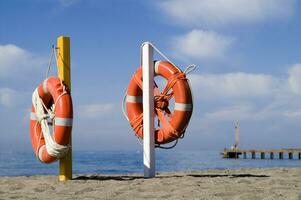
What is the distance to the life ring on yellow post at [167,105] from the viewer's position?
27.0ft

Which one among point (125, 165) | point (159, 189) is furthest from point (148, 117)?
point (125, 165)

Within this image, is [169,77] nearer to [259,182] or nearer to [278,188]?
[259,182]

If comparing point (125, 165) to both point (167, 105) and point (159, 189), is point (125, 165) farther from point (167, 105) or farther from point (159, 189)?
point (159, 189)

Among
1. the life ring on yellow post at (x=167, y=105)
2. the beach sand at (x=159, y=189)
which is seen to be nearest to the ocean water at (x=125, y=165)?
the life ring on yellow post at (x=167, y=105)

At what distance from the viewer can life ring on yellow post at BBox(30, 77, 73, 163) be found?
7.63 metres

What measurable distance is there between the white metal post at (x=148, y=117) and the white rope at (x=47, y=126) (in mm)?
1404

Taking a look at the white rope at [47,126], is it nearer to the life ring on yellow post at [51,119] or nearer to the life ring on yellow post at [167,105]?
the life ring on yellow post at [51,119]

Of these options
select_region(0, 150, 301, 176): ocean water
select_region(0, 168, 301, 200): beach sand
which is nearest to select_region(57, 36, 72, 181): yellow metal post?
select_region(0, 168, 301, 200): beach sand

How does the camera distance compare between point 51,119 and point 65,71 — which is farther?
point 51,119

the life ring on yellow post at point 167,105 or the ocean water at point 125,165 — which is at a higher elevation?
the life ring on yellow post at point 167,105

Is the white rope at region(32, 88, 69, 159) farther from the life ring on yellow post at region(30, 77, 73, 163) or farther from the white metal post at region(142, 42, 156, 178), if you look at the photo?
the white metal post at region(142, 42, 156, 178)

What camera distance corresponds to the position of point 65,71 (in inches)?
317

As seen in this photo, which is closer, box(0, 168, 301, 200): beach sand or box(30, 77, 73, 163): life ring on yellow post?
box(0, 168, 301, 200): beach sand

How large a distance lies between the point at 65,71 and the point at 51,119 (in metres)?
0.89
